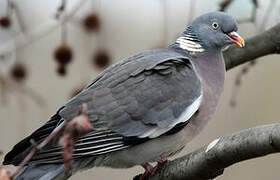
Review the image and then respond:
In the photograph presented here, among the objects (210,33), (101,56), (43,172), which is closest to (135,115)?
(43,172)

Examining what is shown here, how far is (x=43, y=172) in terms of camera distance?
412 cm

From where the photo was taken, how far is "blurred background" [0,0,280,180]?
16.2 feet

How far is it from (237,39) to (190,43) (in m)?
0.39

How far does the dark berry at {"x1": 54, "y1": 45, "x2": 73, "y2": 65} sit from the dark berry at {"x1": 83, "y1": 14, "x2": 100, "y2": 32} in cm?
23

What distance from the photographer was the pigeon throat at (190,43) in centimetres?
487

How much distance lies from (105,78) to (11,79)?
110 cm

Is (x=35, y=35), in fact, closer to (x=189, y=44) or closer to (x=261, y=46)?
(x=189, y=44)

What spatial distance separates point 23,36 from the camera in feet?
16.3

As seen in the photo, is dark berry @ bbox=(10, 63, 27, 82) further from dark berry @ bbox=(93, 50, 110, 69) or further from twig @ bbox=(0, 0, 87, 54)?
dark berry @ bbox=(93, 50, 110, 69)

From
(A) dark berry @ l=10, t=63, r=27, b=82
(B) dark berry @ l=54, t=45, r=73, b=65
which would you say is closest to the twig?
(B) dark berry @ l=54, t=45, r=73, b=65

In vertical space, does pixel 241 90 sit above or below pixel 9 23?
below

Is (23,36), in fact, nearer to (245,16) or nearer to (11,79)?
(11,79)

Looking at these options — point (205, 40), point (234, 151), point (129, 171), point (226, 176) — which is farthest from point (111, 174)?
point (234, 151)

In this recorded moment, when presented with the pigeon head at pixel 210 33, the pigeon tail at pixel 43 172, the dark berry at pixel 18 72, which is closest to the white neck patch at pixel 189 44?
the pigeon head at pixel 210 33
